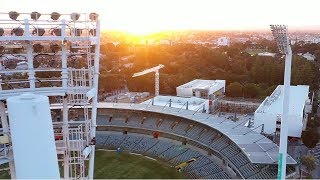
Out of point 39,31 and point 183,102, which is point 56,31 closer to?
point 39,31

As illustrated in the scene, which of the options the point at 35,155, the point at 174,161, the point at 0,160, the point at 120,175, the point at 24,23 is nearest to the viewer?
the point at 35,155

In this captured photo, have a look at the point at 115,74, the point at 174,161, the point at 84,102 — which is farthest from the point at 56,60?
the point at 115,74

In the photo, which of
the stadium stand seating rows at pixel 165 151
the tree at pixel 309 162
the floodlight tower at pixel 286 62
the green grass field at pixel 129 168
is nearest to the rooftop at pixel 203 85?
the stadium stand seating rows at pixel 165 151

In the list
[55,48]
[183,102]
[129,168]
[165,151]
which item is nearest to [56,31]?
[55,48]

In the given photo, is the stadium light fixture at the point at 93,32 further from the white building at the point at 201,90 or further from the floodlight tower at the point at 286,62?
the white building at the point at 201,90

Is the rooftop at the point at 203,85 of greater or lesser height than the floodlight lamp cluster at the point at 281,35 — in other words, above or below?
below

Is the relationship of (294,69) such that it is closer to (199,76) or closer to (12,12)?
(199,76)

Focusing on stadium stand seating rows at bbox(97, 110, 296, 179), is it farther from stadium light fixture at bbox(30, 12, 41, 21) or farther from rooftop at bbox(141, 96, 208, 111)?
stadium light fixture at bbox(30, 12, 41, 21)
